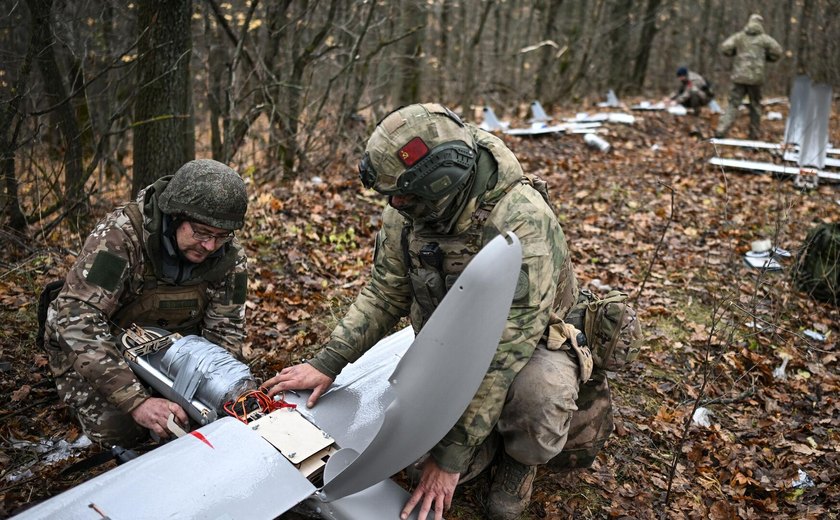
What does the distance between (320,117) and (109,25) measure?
2.63m

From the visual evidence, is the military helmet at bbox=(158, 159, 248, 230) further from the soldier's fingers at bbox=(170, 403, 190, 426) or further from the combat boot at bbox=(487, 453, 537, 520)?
the combat boot at bbox=(487, 453, 537, 520)

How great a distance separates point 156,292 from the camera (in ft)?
10.4

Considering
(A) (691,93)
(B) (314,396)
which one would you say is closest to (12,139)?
(B) (314,396)

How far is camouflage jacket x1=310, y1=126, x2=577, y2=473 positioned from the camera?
7.87 ft

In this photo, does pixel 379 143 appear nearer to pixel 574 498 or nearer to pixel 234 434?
pixel 234 434

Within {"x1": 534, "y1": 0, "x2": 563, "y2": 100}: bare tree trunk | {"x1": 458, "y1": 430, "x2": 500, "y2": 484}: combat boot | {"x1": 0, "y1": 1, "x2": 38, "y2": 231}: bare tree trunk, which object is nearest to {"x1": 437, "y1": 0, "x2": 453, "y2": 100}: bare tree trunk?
{"x1": 534, "y1": 0, "x2": 563, "y2": 100}: bare tree trunk

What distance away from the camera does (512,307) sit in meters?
2.46

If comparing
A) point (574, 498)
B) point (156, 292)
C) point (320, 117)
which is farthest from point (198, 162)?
point (320, 117)

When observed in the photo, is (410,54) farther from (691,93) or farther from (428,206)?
(428,206)

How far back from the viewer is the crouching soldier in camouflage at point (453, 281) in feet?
7.86

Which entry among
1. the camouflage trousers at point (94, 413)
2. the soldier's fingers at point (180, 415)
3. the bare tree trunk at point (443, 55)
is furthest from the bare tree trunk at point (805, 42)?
the camouflage trousers at point (94, 413)

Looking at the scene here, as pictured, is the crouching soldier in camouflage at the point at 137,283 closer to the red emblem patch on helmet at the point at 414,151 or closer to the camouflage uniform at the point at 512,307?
the camouflage uniform at the point at 512,307

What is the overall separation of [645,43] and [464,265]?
1689 centimetres

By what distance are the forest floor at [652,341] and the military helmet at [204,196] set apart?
3.97 ft
